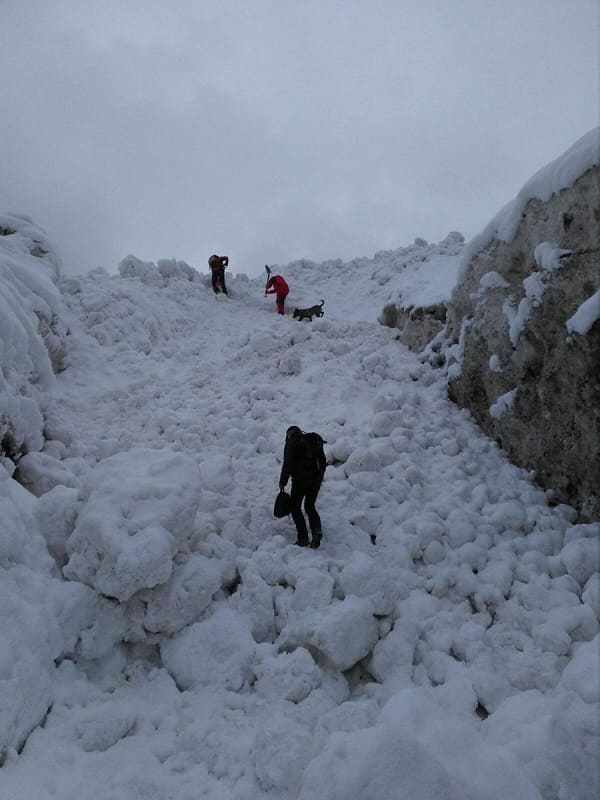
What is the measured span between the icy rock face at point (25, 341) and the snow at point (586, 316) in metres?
6.39

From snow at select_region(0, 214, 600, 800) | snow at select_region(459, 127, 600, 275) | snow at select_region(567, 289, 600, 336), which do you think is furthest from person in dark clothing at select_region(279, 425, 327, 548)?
snow at select_region(459, 127, 600, 275)

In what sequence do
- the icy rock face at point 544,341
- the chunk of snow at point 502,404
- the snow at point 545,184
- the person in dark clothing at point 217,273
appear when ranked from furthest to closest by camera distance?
the person in dark clothing at point 217,273 < the chunk of snow at point 502,404 < the icy rock face at point 544,341 < the snow at point 545,184

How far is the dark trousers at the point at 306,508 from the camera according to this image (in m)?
5.43

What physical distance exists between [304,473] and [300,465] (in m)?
0.11

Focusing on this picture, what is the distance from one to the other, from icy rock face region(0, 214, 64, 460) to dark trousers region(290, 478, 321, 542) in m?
3.39

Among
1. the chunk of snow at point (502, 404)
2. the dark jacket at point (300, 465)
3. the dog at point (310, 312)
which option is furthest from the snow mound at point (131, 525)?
the dog at point (310, 312)

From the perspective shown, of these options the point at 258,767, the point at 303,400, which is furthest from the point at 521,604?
the point at 303,400

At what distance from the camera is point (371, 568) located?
191 inches

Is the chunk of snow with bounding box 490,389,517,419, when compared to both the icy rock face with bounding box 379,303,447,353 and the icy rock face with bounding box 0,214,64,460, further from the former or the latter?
the icy rock face with bounding box 0,214,64,460

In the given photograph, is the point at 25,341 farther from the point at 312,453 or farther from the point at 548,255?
the point at 548,255

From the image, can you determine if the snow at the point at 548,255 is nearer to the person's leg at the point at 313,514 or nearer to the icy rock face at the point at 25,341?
the person's leg at the point at 313,514

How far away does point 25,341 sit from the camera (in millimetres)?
7484

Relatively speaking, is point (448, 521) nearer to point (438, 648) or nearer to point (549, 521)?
point (549, 521)

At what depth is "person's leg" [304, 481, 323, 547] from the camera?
17.6 ft
